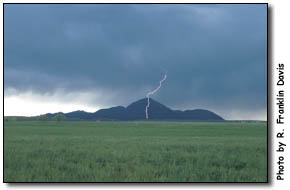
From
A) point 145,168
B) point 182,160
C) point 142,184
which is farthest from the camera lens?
point 182,160

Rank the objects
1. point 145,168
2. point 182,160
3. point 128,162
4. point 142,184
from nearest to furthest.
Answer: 1. point 142,184
2. point 145,168
3. point 128,162
4. point 182,160

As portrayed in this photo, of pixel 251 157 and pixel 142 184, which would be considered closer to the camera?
pixel 142 184

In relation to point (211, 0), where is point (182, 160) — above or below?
below

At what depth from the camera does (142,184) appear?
24.1 feet

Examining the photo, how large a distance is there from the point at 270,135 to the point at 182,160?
2.56 m

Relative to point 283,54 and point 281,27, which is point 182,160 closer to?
point 283,54

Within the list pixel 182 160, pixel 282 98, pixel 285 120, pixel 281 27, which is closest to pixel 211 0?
pixel 281 27

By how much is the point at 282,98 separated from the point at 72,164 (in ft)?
19.4

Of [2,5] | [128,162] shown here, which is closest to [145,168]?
[128,162]

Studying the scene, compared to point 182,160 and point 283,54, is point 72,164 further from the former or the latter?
point 283,54

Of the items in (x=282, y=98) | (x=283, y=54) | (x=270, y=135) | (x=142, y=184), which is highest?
(x=283, y=54)

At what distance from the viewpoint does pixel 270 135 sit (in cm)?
835

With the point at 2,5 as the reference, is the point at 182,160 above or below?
below

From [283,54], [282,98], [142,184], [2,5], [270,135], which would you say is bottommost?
[142,184]
